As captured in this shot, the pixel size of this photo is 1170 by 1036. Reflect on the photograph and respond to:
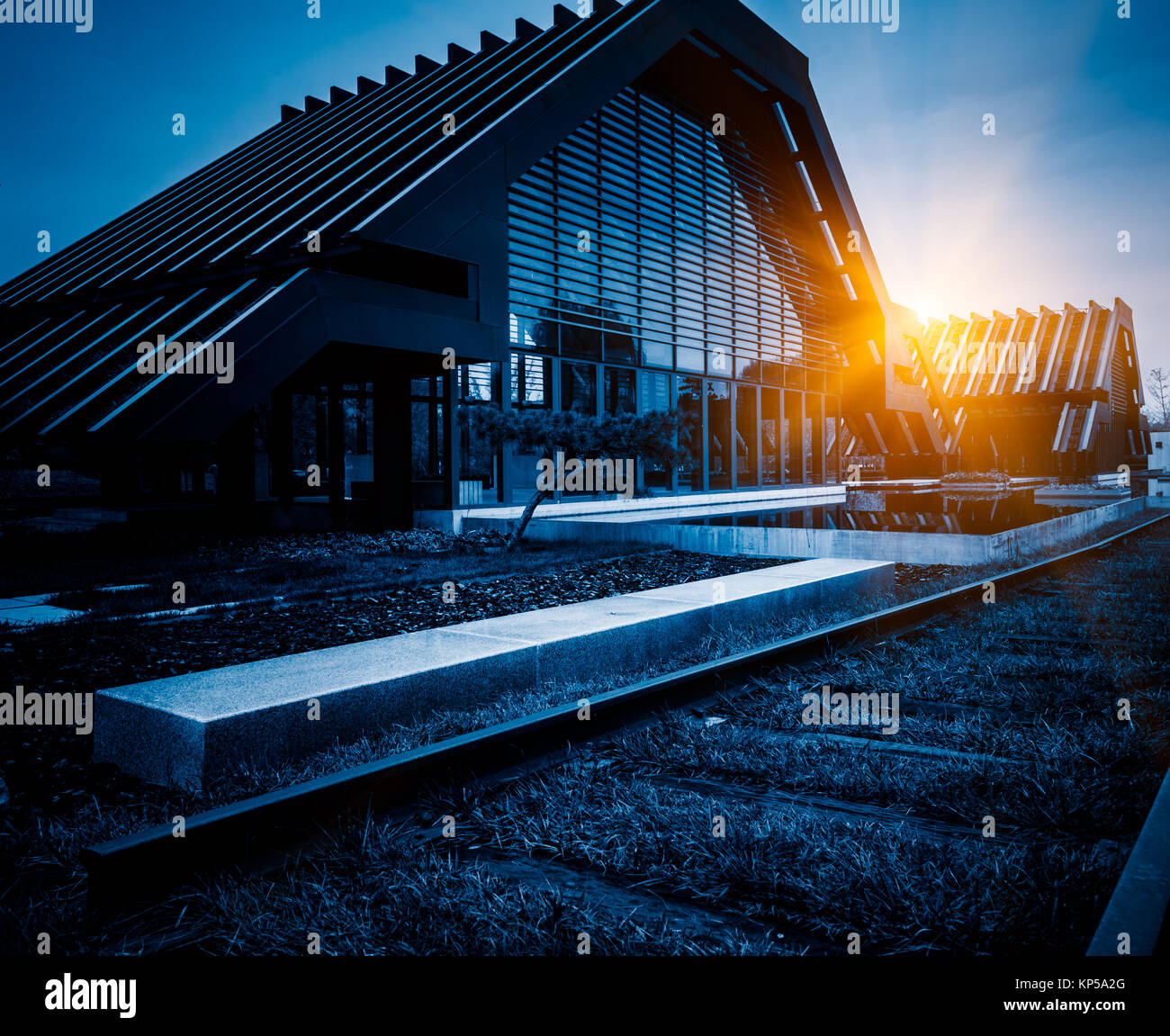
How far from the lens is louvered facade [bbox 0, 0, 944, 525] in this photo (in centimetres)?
1355

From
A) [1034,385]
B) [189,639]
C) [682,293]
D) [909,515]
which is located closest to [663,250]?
[682,293]

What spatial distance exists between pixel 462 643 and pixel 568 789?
6.46ft

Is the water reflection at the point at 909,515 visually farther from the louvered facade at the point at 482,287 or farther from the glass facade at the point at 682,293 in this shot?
the louvered facade at the point at 482,287

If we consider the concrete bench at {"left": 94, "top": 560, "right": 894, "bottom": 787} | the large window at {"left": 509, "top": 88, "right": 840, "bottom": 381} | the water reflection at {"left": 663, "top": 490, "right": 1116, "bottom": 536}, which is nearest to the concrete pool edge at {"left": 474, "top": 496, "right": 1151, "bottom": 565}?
the water reflection at {"left": 663, "top": 490, "right": 1116, "bottom": 536}

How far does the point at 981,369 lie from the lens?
45625mm

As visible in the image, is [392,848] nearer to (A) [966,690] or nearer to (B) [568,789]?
(B) [568,789]

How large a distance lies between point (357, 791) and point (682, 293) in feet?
72.8

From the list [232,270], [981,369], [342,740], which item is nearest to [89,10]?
[232,270]

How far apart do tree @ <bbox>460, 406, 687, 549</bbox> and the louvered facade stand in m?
2.15

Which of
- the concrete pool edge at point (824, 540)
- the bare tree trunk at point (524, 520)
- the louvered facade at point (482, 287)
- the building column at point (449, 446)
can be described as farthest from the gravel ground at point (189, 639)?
the building column at point (449, 446)

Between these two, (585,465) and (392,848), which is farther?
(585,465)

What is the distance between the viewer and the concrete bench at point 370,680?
385 centimetres

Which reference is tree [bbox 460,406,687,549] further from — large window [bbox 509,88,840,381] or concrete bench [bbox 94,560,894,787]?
concrete bench [bbox 94,560,894,787]
